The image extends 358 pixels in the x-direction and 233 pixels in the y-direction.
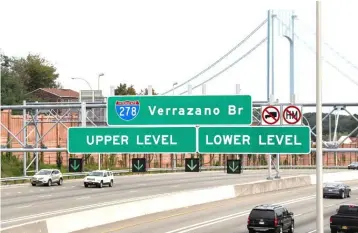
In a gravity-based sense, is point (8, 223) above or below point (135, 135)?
below

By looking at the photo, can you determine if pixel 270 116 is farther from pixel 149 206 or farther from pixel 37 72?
pixel 37 72

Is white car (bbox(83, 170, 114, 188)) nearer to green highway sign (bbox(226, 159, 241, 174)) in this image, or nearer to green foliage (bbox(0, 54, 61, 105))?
green highway sign (bbox(226, 159, 241, 174))

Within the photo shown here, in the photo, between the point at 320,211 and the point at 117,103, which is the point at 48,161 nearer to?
the point at 117,103

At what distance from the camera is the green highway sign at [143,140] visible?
97.9 feet

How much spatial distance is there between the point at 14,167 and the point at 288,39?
99.4 ft

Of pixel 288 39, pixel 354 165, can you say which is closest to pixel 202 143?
pixel 288 39

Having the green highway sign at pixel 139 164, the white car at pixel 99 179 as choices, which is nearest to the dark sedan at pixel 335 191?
the white car at pixel 99 179

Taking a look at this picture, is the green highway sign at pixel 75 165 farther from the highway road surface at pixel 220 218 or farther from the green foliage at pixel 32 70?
the green foliage at pixel 32 70

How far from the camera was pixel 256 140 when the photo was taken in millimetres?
29719

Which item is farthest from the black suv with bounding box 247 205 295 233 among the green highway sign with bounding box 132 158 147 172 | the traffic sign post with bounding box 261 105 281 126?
the green highway sign with bounding box 132 158 147 172

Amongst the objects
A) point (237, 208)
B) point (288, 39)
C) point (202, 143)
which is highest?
point (288, 39)

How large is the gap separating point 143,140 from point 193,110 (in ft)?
7.62

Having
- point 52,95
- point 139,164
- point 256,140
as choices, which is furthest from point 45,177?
point 52,95

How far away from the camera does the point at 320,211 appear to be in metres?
16.9
